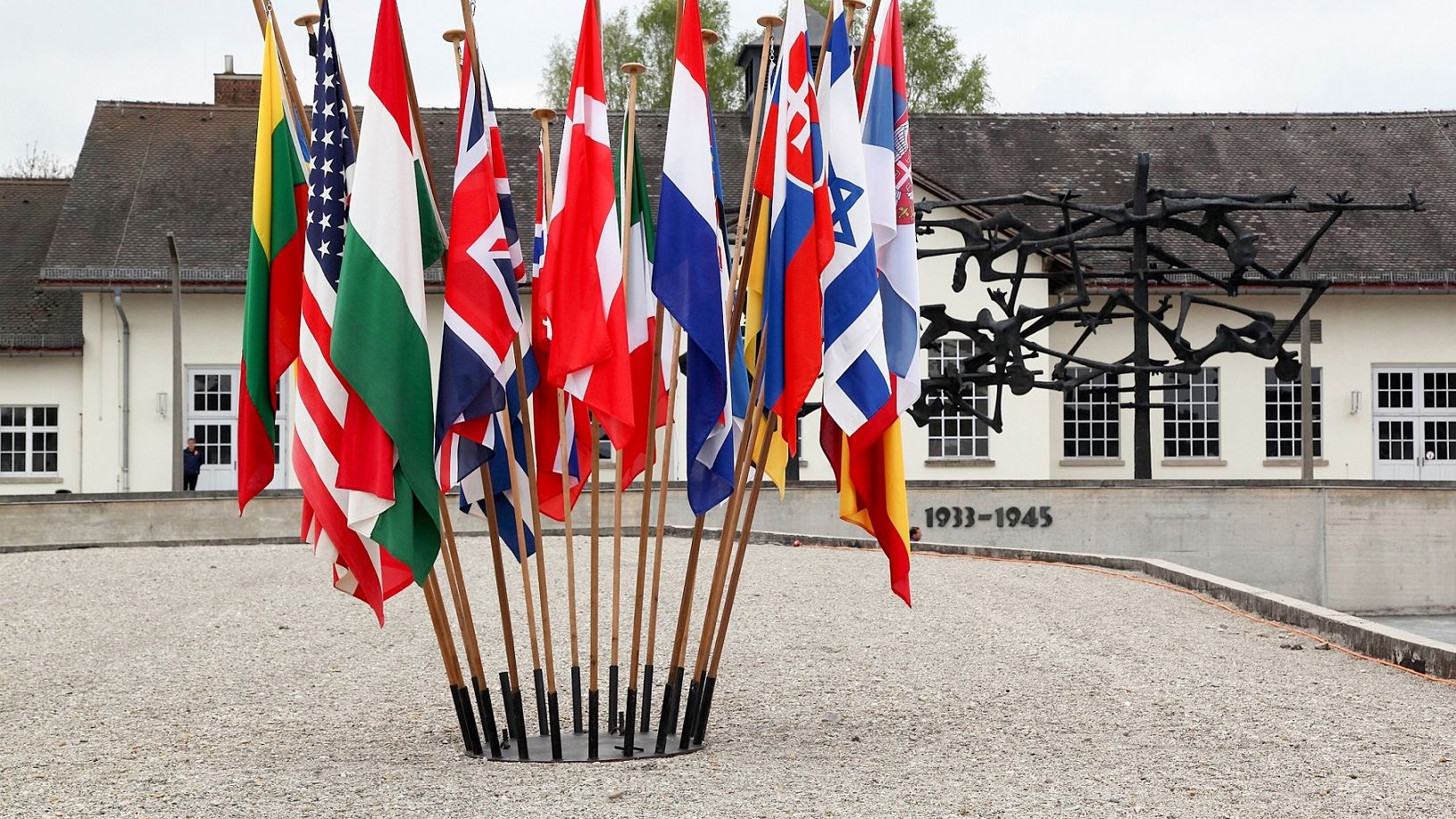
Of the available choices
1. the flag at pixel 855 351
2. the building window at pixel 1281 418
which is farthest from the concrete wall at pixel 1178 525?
the flag at pixel 855 351

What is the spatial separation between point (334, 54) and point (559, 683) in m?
4.56

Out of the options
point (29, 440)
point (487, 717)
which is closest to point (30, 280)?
point (29, 440)

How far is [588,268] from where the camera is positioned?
7164 millimetres

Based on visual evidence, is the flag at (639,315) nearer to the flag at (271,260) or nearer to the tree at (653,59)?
the flag at (271,260)

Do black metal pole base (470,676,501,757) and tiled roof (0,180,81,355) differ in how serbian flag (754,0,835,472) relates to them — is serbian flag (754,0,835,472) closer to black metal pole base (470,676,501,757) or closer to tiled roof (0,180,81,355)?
black metal pole base (470,676,501,757)

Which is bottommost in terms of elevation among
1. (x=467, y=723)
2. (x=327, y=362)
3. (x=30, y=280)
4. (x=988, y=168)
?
(x=467, y=723)

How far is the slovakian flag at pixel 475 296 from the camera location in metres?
6.99

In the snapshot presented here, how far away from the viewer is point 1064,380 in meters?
21.9

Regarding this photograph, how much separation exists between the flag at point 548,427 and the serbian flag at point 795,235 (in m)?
1.01

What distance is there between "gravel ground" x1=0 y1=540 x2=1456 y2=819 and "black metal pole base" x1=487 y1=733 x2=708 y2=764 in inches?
4.4

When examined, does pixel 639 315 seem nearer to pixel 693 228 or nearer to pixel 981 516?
pixel 693 228

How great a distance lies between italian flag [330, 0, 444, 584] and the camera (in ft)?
22.3

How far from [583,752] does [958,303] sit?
23.5 metres

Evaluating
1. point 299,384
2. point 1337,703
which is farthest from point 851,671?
point 299,384
